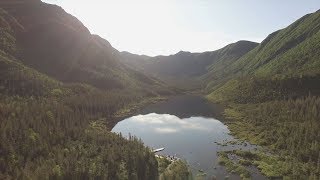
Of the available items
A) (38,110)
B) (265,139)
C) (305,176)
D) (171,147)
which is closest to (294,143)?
(265,139)

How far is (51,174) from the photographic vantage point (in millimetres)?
77250

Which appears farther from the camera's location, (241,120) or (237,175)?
(241,120)

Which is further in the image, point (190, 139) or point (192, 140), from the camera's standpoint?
point (190, 139)

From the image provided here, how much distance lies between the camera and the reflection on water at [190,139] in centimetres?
11168

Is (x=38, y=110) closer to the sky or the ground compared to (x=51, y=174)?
closer to the sky

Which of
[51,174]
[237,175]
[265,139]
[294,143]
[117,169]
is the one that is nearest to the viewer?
[51,174]

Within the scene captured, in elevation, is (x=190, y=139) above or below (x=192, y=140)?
above

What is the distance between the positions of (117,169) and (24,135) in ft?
116

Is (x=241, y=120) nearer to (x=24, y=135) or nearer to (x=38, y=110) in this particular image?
(x=38, y=110)

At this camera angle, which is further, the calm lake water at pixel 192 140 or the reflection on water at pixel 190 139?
the reflection on water at pixel 190 139

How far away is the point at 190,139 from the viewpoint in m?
154

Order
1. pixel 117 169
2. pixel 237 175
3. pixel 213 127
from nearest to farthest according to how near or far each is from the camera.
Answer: pixel 117 169 → pixel 237 175 → pixel 213 127

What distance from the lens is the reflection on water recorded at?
366 feet

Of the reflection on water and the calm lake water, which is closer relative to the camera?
the calm lake water
